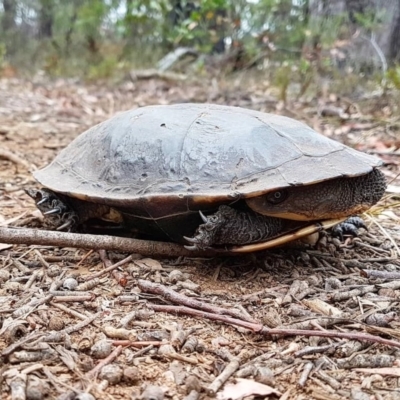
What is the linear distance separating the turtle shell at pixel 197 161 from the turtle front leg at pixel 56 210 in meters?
0.09

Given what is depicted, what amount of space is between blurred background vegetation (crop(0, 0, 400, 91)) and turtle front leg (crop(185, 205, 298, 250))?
11.8 feet

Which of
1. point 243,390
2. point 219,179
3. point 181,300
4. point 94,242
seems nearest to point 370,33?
point 219,179

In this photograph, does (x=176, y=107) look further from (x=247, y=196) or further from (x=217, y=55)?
(x=217, y=55)

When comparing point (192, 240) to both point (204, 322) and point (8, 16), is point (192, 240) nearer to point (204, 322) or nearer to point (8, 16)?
point (204, 322)

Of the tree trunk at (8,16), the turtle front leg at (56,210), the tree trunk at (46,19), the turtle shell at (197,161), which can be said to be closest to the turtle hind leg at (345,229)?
the turtle shell at (197,161)

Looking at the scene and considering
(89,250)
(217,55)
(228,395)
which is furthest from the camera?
(217,55)

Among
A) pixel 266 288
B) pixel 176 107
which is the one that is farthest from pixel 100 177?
pixel 266 288

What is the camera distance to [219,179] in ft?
7.53

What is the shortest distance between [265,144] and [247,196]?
0.31 metres

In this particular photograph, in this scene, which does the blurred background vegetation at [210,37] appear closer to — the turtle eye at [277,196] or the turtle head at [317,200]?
the turtle head at [317,200]

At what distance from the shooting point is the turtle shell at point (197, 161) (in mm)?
2271

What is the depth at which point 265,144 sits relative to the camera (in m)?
2.38

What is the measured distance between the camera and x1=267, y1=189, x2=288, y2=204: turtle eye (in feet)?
7.49

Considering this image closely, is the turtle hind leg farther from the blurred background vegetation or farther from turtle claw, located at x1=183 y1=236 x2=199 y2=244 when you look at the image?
the blurred background vegetation
